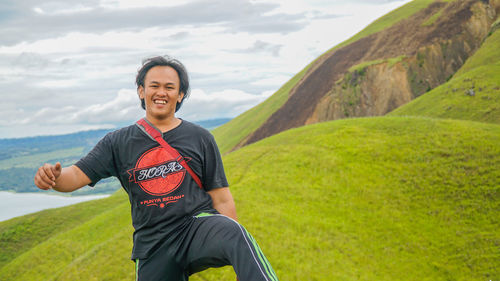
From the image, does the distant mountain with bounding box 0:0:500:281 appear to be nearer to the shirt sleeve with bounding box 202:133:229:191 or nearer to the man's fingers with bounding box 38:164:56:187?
the shirt sleeve with bounding box 202:133:229:191

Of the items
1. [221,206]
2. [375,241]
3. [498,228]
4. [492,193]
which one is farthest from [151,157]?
[492,193]

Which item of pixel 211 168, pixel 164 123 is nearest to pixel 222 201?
pixel 211 168

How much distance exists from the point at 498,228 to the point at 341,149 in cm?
1010

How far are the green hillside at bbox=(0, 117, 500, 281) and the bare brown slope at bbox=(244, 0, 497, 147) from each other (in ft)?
73.7

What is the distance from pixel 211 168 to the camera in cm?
486

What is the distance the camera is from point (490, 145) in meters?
20.2

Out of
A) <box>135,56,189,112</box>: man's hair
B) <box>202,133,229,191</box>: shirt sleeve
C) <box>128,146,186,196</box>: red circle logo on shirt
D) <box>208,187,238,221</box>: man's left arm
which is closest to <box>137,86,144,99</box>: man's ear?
<box>135,56,189,112</box>: man's hair

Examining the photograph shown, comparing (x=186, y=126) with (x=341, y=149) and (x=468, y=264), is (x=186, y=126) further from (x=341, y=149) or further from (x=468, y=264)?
(x=341, y=149)

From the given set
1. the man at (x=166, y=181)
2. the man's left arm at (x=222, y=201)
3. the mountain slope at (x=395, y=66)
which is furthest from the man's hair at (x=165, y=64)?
the mountain slope at (x=395, y=66)

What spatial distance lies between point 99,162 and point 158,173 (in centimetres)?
86

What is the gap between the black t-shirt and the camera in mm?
4504

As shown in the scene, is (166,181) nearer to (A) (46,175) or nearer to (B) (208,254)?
(B) (208,254)

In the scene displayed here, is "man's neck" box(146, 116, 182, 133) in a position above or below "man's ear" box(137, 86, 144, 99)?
below

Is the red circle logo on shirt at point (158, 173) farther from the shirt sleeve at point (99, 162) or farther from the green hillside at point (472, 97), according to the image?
the green hillside at point (472, 97)
